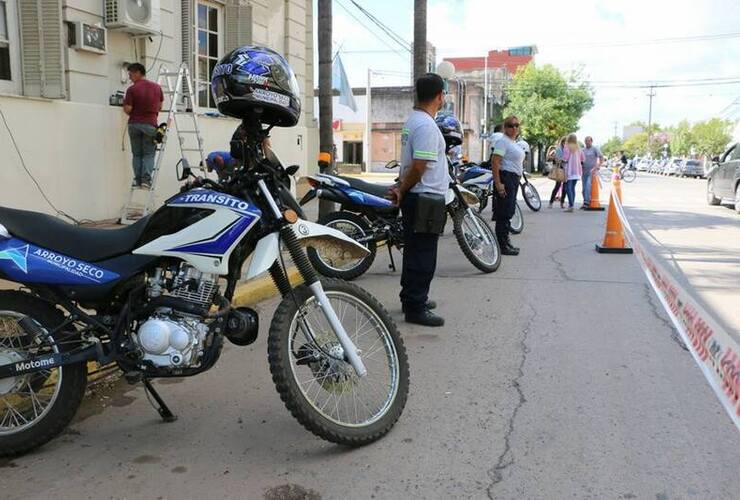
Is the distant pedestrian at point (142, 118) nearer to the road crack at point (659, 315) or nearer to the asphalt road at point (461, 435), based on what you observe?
the asphalt road at point (461, 435)

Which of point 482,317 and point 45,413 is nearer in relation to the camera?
point 45,413

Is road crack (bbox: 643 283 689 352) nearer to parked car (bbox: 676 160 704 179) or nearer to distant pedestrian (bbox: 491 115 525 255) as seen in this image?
distant pedestrian (bbox: 491 115 525 255)

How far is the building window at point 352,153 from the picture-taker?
48.7 meters

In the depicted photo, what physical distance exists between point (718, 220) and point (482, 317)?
Result: 398 inches

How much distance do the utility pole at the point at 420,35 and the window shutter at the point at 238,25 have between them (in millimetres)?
3056

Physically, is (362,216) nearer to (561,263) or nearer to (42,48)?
(561,263)

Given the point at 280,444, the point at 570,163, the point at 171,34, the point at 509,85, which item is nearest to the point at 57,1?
the point at 171,34

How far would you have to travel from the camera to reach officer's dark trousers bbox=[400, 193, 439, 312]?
550 cm

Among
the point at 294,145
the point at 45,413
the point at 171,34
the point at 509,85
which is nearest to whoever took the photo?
the point at 45,413

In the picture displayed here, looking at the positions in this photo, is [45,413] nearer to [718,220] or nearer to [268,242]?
[268,242]

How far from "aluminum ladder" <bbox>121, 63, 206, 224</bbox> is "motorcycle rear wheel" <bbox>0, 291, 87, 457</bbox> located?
536 cm

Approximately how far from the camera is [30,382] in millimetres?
3334

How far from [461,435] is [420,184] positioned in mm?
2472

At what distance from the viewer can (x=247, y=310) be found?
3.45m
